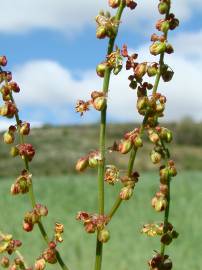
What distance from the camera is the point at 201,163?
47.7 metres

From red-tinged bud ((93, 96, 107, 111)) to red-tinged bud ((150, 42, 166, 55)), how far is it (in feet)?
0.46

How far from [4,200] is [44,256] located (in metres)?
17.2

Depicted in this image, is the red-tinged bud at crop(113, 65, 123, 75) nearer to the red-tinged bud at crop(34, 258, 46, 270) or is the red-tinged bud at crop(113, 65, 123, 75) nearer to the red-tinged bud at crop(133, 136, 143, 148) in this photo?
the red-tinged bud at crop(133, 136, 143, 148)

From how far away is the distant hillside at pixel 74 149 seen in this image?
43312 millimetres

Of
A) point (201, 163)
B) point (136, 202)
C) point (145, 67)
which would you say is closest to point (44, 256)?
point (145, 67)

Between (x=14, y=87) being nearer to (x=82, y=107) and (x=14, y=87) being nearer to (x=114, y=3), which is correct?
(x=82, y=107)

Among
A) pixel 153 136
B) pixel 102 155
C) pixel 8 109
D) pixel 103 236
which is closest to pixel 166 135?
pixel 153 136

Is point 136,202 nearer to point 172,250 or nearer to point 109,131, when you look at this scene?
point 172,250

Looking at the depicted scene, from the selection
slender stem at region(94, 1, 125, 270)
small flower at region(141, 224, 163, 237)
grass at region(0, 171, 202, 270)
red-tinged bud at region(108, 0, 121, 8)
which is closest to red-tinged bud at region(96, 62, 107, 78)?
slender stem at region(94, 1, 125, 270)

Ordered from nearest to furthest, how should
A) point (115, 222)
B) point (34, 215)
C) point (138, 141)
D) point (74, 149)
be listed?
point (138, 141), point (34, 215), point (115, 222), point (74, 149)

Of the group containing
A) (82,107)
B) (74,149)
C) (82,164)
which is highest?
(82,107)

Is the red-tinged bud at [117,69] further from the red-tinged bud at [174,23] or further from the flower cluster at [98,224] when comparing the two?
the flower cluster at [98,224]

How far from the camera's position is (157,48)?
1418 mm

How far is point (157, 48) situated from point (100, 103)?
0.17m
